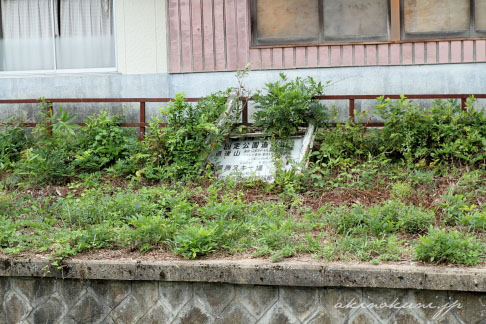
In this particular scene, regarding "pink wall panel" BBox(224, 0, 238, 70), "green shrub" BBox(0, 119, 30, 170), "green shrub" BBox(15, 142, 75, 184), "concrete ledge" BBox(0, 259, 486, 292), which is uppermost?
"pink wall panel" BBox(224, 0, 238, 70)

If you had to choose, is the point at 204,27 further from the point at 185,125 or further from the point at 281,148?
the point at 281,148

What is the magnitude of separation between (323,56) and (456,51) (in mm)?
1899

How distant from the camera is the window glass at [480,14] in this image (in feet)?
27.1

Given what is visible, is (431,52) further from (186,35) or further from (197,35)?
(186,35)

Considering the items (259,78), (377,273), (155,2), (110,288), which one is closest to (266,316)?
(377,273)

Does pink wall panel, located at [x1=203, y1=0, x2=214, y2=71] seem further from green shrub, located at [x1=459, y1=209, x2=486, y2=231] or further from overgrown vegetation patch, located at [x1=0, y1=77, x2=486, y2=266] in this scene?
green shrub, located at [x1=459, y1=209, x2=486, y2=231]

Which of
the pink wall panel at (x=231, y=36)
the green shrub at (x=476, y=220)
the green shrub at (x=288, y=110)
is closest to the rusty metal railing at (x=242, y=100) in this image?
the green shrub at (x=288, y=110)

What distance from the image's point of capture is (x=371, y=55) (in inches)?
332

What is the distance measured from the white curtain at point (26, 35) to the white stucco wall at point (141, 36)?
4.61 feet

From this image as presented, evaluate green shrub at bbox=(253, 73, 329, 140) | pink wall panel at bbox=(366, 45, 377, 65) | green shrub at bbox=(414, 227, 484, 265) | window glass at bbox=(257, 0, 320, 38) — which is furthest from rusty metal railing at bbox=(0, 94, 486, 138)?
green shrub at bbox=(414, 227, 484, 265)

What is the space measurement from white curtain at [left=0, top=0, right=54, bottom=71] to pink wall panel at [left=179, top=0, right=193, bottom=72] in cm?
251

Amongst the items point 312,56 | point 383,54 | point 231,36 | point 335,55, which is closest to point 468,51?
point 383,54

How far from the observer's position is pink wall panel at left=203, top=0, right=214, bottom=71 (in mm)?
8758

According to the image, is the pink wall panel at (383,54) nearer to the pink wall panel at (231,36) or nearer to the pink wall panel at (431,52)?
the pink wall panel at (431,52)
